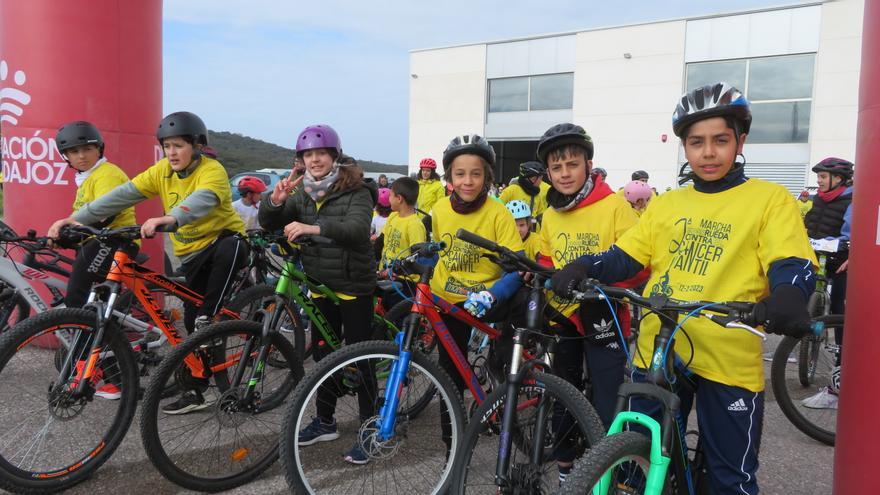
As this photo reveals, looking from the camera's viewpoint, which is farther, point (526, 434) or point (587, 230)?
point (587, 230)

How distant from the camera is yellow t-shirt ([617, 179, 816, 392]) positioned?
2202mm

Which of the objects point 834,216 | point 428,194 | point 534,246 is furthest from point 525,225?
point 428,194

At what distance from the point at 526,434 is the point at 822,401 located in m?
3.08

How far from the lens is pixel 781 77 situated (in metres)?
21.3

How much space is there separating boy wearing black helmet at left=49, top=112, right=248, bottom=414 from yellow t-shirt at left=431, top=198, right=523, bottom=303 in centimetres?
153

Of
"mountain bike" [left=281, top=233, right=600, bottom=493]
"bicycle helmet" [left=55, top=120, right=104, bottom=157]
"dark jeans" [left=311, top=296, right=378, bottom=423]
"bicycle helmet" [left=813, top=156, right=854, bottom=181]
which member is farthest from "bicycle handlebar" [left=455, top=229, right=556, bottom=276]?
"bicycle helmet" [left=813, top=156, right=854, bottom=181]

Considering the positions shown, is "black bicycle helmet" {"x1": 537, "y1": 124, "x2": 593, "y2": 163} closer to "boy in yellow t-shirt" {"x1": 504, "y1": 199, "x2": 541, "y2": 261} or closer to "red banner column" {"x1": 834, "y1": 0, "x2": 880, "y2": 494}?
"boy in yellow t-shirt" {"x1": 504, "y1": 199, "x2": 541, "y2": 261}

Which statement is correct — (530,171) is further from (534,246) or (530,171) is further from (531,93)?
(531,93)

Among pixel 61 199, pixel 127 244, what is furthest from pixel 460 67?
pixel 127 244

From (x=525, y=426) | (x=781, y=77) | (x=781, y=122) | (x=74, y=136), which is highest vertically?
(x=781, y=77)

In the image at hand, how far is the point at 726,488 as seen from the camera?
2273 mm

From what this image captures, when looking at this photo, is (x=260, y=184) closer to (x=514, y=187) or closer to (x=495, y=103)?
(x=514, y=187)

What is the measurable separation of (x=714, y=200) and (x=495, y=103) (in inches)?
1066

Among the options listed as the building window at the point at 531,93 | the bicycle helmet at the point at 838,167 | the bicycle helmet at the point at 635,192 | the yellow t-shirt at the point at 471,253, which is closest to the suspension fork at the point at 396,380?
the yellow t-shirt at the point at 471,253
